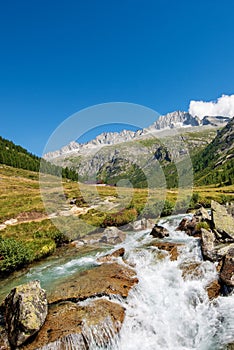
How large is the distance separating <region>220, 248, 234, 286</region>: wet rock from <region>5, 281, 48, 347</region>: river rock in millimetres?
14414

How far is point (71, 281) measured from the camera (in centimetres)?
2256

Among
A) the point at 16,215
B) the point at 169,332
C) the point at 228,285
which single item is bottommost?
the point at 169,332

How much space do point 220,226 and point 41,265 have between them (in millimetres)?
25214

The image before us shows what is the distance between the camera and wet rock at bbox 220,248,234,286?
1962 cm

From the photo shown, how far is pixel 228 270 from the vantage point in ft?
66.4

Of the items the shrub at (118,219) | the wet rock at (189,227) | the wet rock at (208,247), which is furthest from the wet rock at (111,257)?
the shrub at (118,219)

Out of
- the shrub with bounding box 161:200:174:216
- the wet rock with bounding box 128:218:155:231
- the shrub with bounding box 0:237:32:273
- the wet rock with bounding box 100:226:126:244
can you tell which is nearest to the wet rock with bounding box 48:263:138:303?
the shrub with bounding box 0:237:32:273

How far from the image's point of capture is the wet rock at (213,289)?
63.8 ft

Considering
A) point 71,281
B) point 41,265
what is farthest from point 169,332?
point 41,265

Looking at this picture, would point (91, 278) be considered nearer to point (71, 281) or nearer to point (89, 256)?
point (71, 281)

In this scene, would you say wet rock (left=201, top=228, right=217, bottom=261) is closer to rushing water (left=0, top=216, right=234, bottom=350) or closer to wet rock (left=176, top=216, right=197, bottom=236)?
rushing water (left=0, top=216, right=234, bottom=350)

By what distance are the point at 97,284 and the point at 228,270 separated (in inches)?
442

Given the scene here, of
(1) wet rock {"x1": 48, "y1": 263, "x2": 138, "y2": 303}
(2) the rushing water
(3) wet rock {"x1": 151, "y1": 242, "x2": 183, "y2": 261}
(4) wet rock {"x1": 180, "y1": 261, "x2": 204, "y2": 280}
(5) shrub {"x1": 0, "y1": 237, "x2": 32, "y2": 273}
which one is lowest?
(2) the rushing water

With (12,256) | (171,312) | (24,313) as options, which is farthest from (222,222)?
(24,313)
